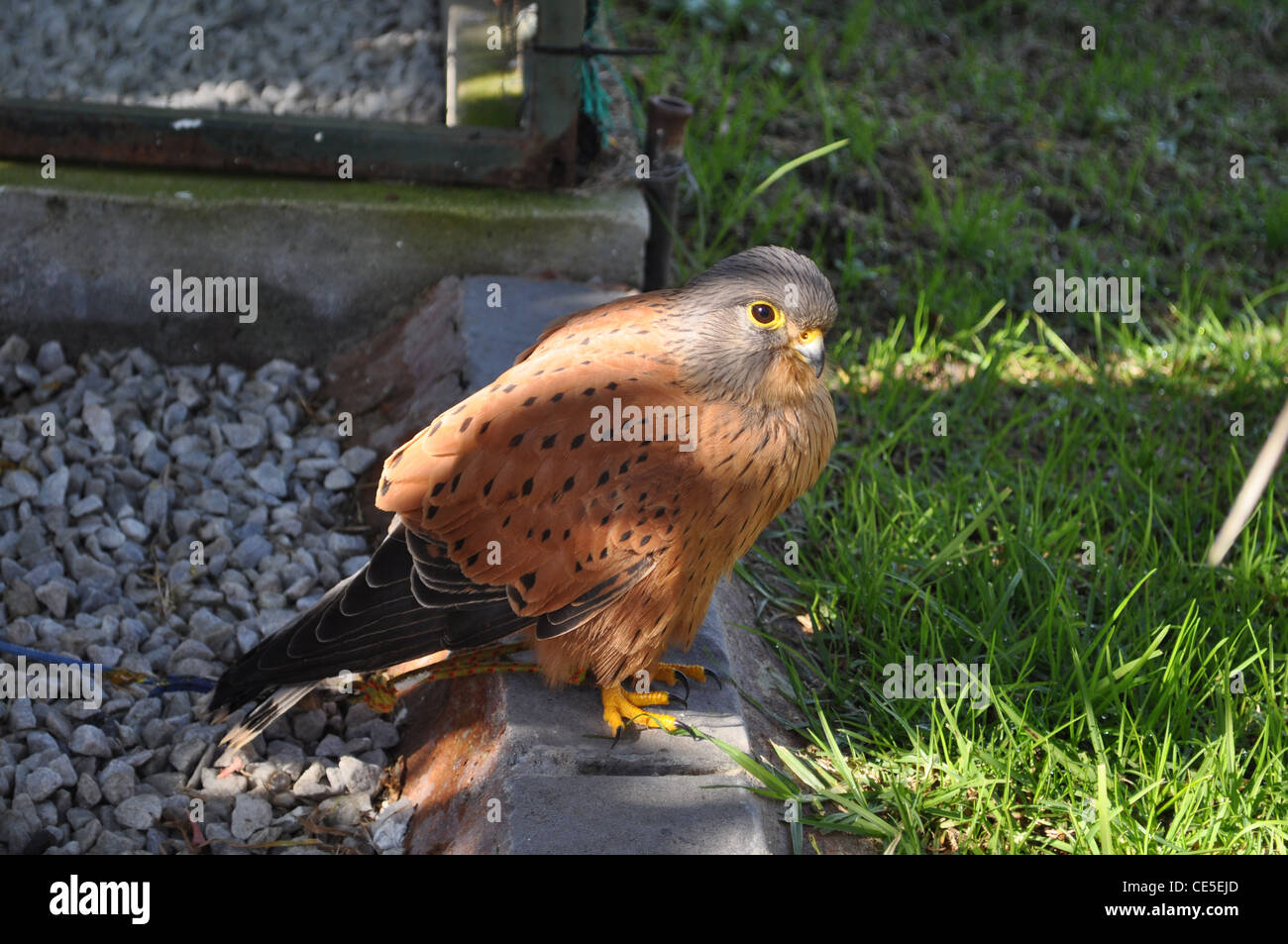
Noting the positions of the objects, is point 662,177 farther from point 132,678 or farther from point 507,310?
point 132,678

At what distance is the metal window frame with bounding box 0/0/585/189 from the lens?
3.83 m

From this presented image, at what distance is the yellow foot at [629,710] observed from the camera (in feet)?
8.81

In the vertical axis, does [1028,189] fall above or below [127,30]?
below

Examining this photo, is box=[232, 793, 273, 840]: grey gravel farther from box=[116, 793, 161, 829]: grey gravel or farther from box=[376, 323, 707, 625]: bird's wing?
box=[376, 323, 707, 625]: bird's wing

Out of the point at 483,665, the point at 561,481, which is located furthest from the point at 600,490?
the point at 483,665

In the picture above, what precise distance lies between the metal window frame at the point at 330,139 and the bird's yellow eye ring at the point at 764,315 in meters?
1.77

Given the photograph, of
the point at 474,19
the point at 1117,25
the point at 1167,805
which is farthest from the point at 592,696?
the point at 1117,25

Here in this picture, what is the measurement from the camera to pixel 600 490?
248 cm

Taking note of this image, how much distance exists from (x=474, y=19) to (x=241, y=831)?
3.63 meters

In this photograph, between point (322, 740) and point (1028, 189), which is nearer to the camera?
point (322, 740)

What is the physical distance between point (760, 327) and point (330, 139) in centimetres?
204

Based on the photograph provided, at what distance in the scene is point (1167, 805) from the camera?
8.36ft
